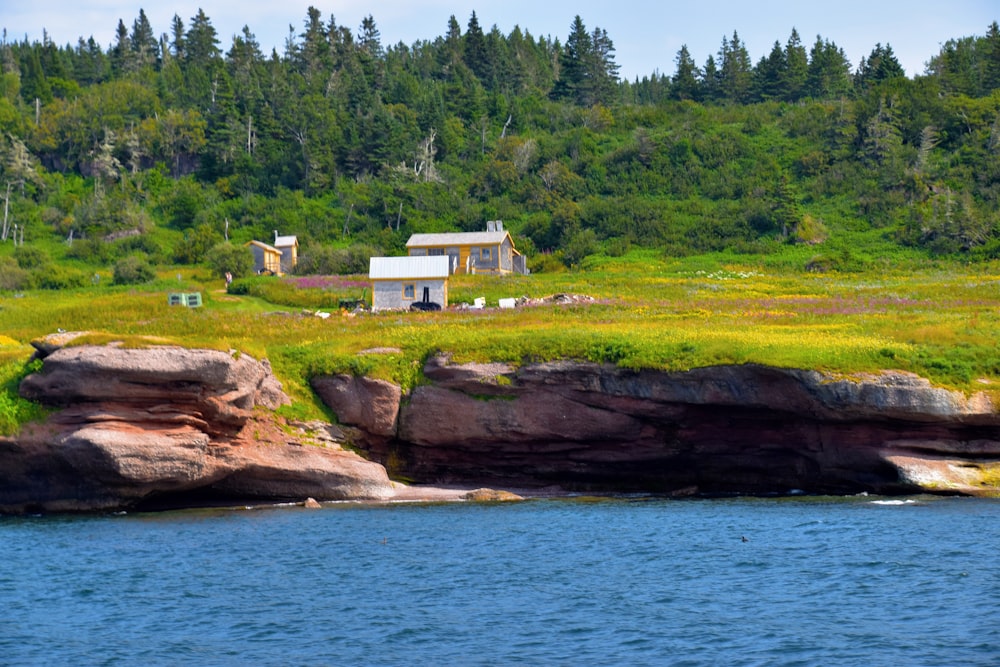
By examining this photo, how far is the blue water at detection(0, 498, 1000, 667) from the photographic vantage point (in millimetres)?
22453

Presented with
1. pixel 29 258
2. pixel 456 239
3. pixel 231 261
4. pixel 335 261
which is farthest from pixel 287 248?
pixel 29 258

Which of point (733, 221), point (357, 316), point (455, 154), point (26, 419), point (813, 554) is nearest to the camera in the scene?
point (813, 554)

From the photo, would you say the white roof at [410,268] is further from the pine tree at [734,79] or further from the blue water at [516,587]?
the pine tree at [734,79]

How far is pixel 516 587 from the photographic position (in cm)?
2752

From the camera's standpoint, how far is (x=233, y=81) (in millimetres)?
150500

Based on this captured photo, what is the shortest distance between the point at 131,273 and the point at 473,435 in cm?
5258

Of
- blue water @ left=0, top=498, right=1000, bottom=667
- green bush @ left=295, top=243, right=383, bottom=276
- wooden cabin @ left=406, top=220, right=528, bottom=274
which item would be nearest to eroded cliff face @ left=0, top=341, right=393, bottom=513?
blue water @ left=0, top=498, right=1000, bottom=667

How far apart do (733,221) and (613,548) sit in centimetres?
7253

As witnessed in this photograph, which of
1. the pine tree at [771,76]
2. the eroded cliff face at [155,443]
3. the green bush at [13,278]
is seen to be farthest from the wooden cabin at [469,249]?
the pine tree at [771,76]

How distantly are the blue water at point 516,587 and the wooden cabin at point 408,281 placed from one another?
110 feet

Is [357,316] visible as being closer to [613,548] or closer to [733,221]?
[613,548]

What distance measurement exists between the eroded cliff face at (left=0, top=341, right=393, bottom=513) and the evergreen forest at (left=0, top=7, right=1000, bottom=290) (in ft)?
165

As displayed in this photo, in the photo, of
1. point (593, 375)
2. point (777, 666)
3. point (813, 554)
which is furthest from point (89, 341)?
point (777, 666)

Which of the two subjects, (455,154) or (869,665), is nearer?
(869,665)
